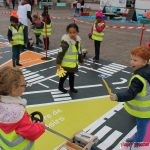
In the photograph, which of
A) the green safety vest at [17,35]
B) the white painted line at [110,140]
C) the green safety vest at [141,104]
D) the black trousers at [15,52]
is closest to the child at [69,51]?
the white painted line at [110,140]

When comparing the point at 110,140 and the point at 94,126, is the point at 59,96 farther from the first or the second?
the point at 110,140

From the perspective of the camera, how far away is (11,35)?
8109 millimetres

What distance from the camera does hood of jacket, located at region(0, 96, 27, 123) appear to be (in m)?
2.75

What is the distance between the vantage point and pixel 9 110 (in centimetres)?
275

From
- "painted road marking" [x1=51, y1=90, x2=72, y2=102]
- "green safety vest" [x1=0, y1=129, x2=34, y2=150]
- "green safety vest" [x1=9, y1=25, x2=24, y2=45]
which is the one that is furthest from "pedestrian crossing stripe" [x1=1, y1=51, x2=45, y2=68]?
"green safety vest" [x1=0, y1=129, x2=34, y2=150]

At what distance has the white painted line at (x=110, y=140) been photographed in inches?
188

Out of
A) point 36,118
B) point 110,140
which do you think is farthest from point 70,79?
point 36,118

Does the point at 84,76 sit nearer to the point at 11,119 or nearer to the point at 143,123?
the point at 143,123

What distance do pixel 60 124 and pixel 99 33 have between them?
4.57 meters

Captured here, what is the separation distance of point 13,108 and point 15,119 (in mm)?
106

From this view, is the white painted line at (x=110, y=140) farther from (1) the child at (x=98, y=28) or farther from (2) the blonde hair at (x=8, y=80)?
(1) the child at (x=98, y=28)

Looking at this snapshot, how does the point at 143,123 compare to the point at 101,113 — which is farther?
the point at 101,113

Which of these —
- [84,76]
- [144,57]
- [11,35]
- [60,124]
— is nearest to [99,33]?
[84,76]

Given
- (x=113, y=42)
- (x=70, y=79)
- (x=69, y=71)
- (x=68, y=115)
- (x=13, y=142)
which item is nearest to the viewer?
(x=13, y=142)
